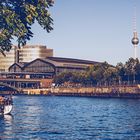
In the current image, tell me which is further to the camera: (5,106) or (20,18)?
(5,106)

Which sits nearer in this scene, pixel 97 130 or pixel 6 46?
pixel 6 46

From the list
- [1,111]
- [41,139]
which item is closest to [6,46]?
[41,139]

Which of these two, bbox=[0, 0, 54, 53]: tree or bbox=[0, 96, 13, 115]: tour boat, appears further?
bbox=[0, 96, 13, 115]: tour boat

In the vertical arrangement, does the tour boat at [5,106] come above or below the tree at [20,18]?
below

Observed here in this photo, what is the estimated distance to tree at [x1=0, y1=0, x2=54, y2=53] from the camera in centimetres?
3083

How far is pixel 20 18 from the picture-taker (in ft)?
105

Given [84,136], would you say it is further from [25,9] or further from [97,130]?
[25,9]

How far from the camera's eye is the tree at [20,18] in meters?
30.8

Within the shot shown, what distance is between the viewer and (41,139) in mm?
52812

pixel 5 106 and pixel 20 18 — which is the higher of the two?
pixel 20 18

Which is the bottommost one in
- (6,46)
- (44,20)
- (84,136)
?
(84,136)

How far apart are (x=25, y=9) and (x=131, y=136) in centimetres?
3161

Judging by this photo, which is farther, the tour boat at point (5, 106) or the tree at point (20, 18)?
the tour boat at point (5, 106)

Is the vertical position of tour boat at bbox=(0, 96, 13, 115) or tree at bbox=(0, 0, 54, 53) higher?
tree at bbox=(0, 0, 54, 53)
